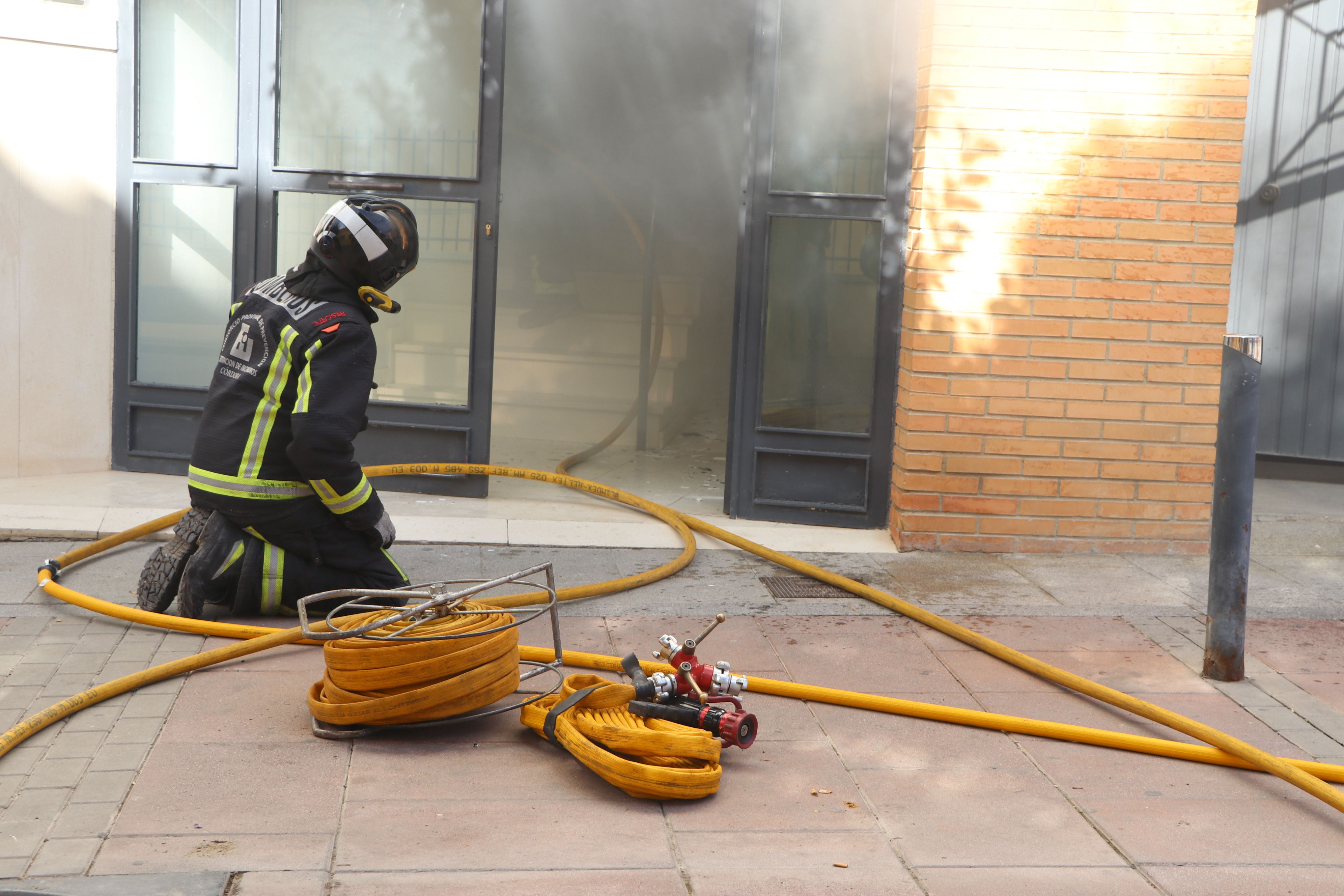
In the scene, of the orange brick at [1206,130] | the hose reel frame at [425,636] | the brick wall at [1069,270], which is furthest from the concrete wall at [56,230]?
the orange brick at [1206,130]

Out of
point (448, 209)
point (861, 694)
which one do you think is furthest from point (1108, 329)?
point (448, 209)

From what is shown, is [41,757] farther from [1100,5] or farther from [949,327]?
[1100,5]

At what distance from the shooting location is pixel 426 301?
6633mm

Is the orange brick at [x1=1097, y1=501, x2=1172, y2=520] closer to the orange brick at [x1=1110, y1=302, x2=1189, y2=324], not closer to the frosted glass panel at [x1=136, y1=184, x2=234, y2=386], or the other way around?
the orange brick at [x1=1110, y1=302, x2=1189, y2=324]

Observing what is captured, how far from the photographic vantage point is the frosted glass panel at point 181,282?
6.49 meters

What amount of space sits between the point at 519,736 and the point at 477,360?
3.31 m

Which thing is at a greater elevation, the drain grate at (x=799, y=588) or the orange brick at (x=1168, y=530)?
the orange brick at (x=1168, y=530)

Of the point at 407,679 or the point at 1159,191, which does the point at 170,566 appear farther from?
the point at 1159,191

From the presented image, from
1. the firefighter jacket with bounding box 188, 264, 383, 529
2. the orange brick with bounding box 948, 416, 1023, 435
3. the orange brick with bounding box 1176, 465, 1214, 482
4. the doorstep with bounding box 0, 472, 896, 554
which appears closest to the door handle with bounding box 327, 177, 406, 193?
the doorstep with bounding box 0, 472, 896, 554

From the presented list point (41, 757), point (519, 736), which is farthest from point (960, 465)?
point (41, 757)

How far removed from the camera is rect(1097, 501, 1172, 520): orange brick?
18.9 ft

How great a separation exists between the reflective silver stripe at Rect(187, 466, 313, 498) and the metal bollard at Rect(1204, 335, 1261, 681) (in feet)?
10.3

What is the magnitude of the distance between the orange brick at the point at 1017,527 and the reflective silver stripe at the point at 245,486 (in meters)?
3.23

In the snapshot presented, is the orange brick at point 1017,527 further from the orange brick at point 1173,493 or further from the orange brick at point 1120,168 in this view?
the orange brick at point 1120,168
